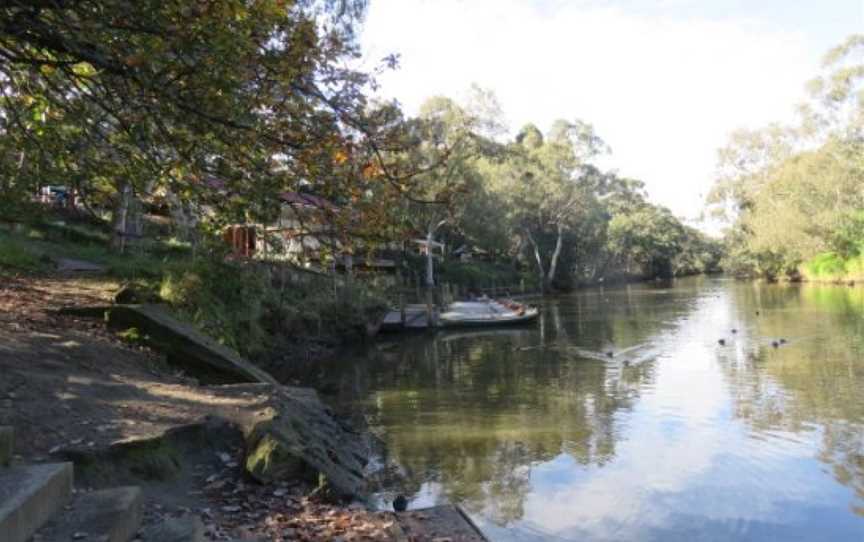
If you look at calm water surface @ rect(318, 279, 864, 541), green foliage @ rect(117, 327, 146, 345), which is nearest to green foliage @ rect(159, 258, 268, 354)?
calm water surface @ rect(318, 279, 864, 541)

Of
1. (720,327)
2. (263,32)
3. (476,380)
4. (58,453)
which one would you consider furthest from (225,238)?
(720,327)

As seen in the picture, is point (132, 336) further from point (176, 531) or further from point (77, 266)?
point (77, 266)

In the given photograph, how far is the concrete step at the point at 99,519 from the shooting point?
13.2ft

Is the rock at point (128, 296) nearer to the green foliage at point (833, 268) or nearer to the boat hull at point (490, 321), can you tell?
the boat hull at point (490, 321)

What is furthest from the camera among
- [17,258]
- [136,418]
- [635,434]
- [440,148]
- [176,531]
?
[440,148]

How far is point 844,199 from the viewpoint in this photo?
54.1 metres

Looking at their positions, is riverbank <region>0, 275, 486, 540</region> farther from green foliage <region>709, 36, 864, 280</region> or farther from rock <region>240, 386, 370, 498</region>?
green foliage <region>709, 36, 864, 280</region>

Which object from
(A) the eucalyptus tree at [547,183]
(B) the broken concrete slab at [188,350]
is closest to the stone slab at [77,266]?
(B) the broken concrete slab at [188,350]

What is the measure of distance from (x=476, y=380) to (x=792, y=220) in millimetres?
46679

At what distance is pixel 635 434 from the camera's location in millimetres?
12500

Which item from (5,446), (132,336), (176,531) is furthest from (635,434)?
(5,446)

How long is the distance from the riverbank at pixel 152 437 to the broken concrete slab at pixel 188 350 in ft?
2.92

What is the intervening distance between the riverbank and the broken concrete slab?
0.89 m

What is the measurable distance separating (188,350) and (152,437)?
4.40 m
